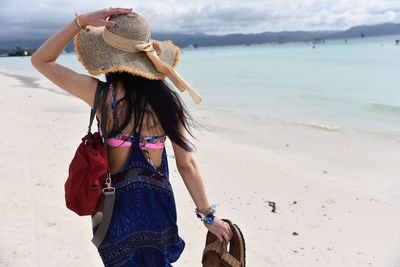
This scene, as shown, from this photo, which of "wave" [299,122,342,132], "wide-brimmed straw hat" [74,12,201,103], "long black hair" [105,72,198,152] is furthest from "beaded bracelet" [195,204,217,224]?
"wave" [299,122,342,132]

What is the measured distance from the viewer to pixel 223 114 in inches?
526

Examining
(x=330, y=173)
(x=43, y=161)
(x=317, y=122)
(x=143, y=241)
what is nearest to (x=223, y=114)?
(x=317, y=122)

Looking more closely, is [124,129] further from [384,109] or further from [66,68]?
[384,109]

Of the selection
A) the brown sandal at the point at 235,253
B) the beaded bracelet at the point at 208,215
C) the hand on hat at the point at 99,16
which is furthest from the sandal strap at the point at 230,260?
the hand on hat at the point at 99,16

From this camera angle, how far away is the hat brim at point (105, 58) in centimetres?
185

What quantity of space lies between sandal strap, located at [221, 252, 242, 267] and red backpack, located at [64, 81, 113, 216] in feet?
1.88

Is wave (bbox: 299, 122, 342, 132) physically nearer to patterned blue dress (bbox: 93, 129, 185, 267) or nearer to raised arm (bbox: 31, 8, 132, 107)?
patterned blue dress (bbox: 93, 129, 185, 267)

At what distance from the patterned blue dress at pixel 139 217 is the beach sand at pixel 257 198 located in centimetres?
162

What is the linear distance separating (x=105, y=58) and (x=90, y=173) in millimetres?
456

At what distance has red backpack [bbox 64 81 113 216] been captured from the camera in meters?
1.86

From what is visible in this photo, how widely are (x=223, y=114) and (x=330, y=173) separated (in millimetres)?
6804

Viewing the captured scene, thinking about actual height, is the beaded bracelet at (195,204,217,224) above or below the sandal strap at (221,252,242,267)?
above

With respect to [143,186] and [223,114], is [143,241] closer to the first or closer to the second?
[143,186]

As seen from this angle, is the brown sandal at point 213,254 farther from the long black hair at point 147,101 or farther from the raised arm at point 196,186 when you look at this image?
the long black hair at point 147,101
